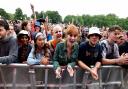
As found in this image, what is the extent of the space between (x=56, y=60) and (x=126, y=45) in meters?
2.13

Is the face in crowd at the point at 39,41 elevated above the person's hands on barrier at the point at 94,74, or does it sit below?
above

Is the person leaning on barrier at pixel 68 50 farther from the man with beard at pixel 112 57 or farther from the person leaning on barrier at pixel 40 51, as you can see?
the man with beard at pixel 112 57

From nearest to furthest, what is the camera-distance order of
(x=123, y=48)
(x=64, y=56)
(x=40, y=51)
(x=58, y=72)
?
(x=58, y=72), (x=64, y=56), (x=40, y=51), (x=123, y=48)

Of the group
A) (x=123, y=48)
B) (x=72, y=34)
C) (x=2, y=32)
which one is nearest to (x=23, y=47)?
(x=2, y=32)

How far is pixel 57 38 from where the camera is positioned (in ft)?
29.7

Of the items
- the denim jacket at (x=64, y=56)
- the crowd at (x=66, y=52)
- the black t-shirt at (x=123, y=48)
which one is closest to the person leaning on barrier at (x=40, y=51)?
the crowd at (x=66, y=52)

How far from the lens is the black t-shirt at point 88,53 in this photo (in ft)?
23.4

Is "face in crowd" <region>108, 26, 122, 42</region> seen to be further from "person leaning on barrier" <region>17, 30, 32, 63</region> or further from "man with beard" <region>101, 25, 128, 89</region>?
"person leaning on barrier" <region>17, 30, 32, 63</region>

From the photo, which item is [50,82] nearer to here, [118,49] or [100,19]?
[118,49]

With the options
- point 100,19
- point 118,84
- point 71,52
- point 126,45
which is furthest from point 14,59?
point 100,19

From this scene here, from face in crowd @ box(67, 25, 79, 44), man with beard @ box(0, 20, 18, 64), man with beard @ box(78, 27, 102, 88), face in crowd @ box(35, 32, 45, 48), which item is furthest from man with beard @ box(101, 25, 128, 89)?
man with beard @ box(0, 20, 18, 64)

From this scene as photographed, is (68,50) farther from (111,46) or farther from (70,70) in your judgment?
(111,46)

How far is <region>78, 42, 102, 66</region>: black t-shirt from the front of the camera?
280 inches

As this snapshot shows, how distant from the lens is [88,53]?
23.4ft
